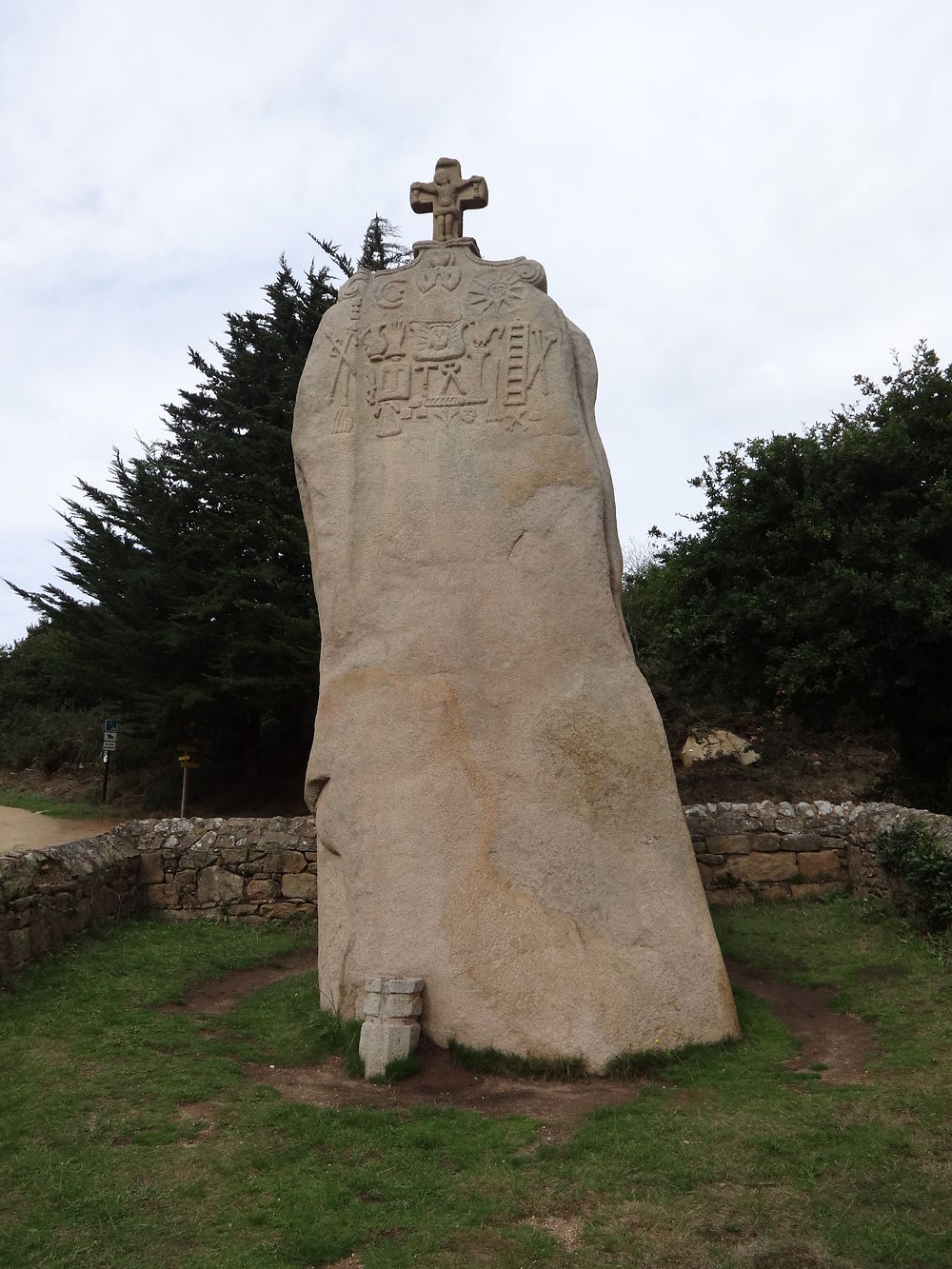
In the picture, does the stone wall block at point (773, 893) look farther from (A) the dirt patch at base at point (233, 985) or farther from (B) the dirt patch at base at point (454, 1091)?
(B) the dirt patch at base at point (454, 1091)

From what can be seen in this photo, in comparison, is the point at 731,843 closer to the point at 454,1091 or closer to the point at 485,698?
the point at 485,698

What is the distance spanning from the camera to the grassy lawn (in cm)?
402

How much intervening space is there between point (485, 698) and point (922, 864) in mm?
4743

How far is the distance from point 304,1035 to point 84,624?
650 inches

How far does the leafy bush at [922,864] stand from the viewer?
847 cm

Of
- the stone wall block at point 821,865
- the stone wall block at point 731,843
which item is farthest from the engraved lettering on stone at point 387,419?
the stone wall block at point 821,865

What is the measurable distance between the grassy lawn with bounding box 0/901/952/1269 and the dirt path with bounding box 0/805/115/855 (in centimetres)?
1089

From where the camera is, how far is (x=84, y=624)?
2144cm

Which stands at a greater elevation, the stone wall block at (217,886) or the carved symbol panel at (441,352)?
the carved symbol panel at (441,352)

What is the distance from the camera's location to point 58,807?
23.2 metres

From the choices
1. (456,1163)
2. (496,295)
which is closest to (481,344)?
(496,295)

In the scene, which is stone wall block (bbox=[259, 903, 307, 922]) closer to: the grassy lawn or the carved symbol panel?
the grassy lawn

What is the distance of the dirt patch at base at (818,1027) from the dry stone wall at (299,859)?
2745 millimetres

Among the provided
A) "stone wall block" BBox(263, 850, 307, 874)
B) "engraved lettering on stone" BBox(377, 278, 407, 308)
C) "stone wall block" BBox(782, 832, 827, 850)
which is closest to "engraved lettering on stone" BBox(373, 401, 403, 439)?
"engraved lettering on stone" BBox(377, 278, 407, 308)
